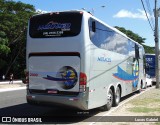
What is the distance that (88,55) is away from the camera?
10.9 meters

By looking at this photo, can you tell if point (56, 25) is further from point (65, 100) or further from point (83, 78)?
point (65, 100)

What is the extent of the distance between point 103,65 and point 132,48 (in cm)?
719

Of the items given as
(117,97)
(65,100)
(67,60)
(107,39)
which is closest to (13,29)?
(117,97)

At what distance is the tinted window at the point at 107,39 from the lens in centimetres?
1170

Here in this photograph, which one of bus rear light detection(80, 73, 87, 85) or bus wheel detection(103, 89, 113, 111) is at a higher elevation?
bus rear light detection(80, 73, 87, 85)

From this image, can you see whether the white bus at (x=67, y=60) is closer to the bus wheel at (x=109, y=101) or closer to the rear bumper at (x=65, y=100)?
the rear bumper at (x=65, y=100)

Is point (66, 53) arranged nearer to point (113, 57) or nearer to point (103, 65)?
point (103, 65)

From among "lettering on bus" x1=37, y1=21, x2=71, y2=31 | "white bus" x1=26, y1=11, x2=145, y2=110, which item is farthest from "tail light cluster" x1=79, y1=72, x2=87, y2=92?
"lettering on bus" x1=37, y1=21, x2=71, y2=31

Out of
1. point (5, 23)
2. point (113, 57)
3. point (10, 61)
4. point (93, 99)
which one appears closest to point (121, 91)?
point (113, 57)

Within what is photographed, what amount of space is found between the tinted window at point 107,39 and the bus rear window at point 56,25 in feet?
1.98

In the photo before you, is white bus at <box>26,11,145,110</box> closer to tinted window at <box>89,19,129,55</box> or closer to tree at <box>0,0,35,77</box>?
tinted window at <box>89,19,129,55</box>

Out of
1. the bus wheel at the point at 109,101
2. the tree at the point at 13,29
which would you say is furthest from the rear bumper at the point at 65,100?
the tree at the point at 13,29

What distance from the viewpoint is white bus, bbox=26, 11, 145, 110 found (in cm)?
1077

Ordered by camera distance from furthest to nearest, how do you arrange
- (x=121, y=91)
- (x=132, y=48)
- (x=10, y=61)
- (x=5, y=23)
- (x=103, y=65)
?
(x=10, y=61) < (x=5, y=23) < (x=132, y=48) < (x=121, y=91) < (x=103, y=65)
